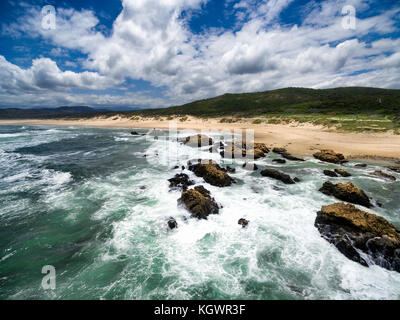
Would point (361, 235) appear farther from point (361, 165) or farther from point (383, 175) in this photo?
point (361, 165)

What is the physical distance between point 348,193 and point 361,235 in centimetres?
490

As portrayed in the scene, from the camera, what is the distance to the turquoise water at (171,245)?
19.8 feet

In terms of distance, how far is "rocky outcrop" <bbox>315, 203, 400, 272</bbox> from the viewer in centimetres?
682

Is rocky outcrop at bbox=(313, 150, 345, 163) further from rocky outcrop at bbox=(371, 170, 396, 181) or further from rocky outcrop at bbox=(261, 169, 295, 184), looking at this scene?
rocky outcrop at bbox=(261, 169, 295, 184)

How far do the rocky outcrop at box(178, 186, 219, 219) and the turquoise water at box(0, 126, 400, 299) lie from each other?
0.44 meters

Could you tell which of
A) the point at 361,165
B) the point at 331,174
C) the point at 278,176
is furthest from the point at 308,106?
the point at 278,176

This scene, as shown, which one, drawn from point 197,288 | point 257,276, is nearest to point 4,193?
point 197,288

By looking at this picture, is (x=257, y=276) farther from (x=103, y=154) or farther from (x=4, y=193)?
(x=103, y=154)

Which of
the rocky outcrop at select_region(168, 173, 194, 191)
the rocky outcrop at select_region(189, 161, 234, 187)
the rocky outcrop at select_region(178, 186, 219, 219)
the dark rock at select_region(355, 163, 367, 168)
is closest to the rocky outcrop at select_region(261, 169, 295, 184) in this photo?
→ the rocky outcrop at select_region(189, 161, 234, 187)

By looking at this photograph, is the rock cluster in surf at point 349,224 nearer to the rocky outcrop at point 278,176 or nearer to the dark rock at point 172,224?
the dark rock at point 172,224

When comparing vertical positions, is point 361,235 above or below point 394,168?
below

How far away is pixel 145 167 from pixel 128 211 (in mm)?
9086

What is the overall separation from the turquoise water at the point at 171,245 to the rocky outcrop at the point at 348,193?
60cm

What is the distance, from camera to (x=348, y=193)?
11.4 meters
